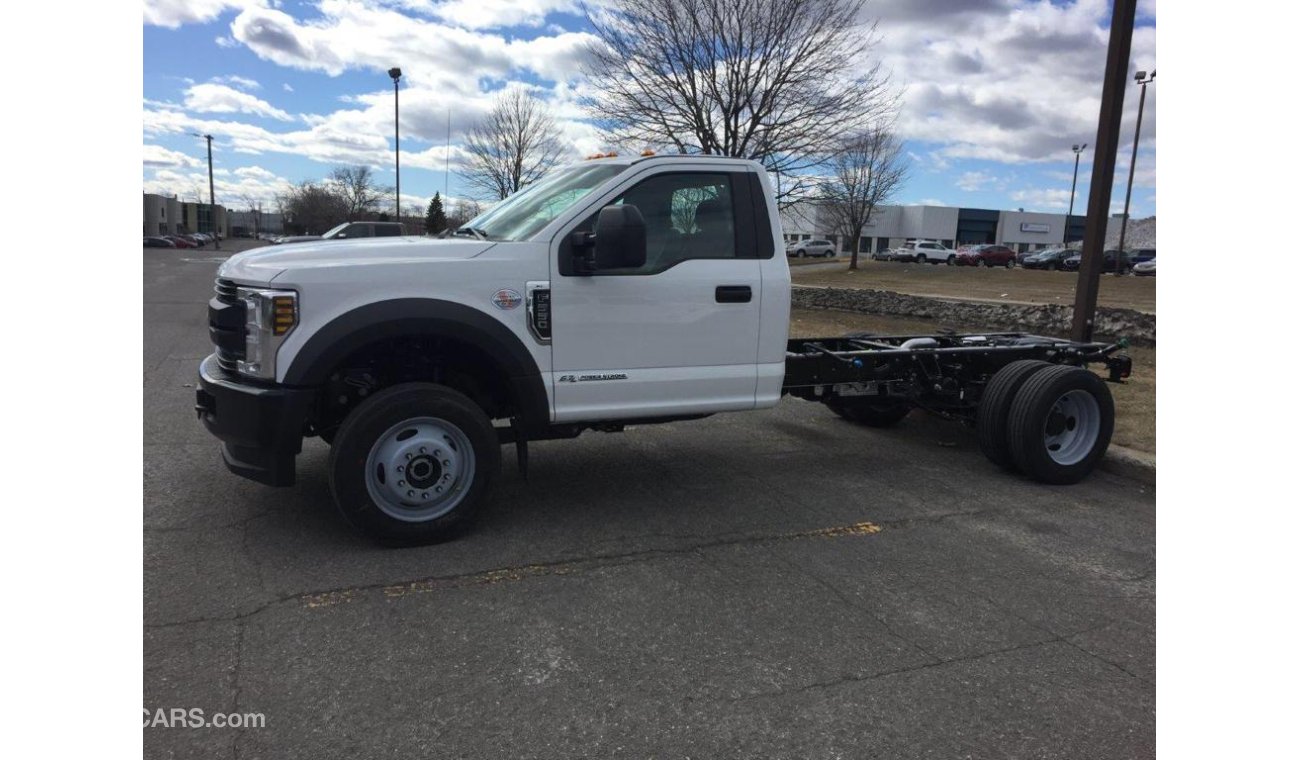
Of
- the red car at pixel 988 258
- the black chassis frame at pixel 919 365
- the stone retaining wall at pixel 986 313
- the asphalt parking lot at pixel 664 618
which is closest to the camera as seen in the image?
the asphalt parking lot at pixel 664 618

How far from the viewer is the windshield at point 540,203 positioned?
16.8 feet

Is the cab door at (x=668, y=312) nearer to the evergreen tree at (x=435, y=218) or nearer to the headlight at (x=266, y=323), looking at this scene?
the headlight at (x=266, y=323)

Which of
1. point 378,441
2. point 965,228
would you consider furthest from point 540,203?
point 965,228

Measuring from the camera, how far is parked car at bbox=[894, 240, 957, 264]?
220 ft

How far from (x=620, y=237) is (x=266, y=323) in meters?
1.86

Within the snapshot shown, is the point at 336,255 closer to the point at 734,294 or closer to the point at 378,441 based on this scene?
the point at 378,441

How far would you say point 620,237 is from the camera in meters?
4.57

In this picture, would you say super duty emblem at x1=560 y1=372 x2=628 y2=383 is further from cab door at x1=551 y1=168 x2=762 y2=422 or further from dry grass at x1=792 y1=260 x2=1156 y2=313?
dry grass at x1=792 y1=260 x2=1156 y2=313

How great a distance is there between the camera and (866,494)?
19.5 feet

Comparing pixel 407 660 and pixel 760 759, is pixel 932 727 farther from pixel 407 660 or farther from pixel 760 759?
pixel 407 660

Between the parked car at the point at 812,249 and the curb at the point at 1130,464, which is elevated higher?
the parked car at the point at 812,249

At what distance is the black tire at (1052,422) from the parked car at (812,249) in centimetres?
6793

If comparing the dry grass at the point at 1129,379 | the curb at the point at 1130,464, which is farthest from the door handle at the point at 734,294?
the dry grass at the point at 1129,379

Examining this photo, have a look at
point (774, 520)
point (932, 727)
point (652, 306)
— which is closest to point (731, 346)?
point (652, 306)
